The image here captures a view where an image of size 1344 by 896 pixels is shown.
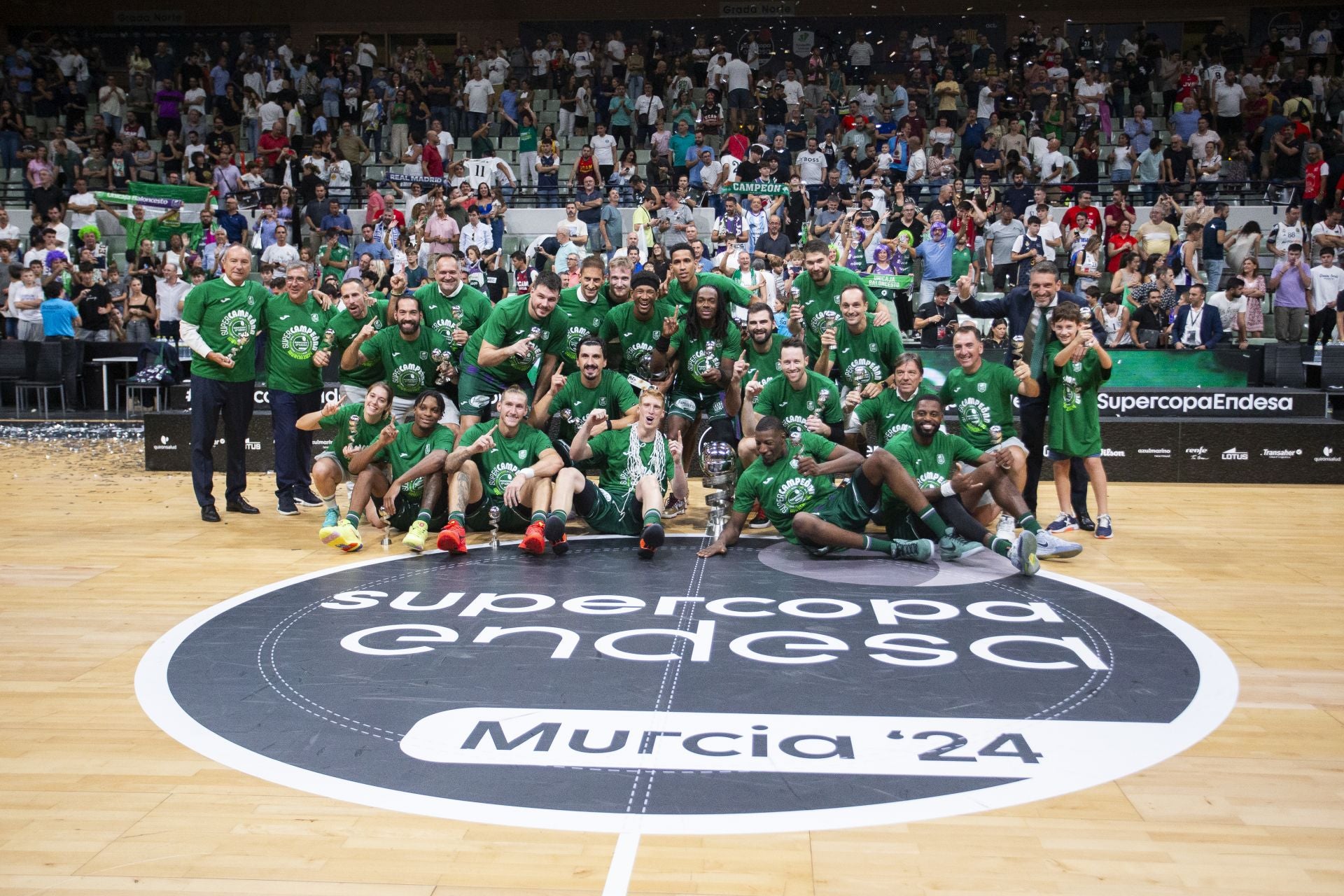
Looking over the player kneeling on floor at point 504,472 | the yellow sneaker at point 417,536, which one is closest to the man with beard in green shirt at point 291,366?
the player kneeling on floor at point 504,472

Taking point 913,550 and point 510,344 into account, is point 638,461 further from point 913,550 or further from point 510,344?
point 913,550

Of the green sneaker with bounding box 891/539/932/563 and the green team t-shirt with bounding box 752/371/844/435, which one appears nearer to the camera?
the green sneaker with bounding box 891/539/932/563

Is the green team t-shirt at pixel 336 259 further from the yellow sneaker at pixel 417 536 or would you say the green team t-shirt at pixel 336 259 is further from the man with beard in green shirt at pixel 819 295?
the yellow sneaker at pixel 417 536

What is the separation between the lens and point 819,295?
26.2 ft

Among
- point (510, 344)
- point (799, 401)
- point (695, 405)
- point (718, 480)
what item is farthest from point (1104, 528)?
point (510, 344)

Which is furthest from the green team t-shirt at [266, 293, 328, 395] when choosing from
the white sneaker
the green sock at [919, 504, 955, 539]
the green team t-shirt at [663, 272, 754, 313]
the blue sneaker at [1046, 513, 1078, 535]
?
the blue sneaker at [1046, 513, 1078, 535]

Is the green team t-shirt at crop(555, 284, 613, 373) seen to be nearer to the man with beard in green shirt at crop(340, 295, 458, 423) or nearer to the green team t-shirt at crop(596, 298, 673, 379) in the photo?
the green team t-shirt at crop(596, 298, 673, 379)

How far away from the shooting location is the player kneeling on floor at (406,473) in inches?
274

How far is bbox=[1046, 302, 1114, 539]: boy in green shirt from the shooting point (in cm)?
742

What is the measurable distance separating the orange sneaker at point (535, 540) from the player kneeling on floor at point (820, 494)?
92 cm

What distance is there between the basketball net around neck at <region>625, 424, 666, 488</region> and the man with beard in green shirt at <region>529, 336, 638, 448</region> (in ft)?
0.71

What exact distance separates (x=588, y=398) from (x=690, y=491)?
6.28 ft

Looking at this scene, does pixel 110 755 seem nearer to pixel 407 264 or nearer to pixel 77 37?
pixel 407 264

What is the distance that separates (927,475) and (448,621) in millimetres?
2864
